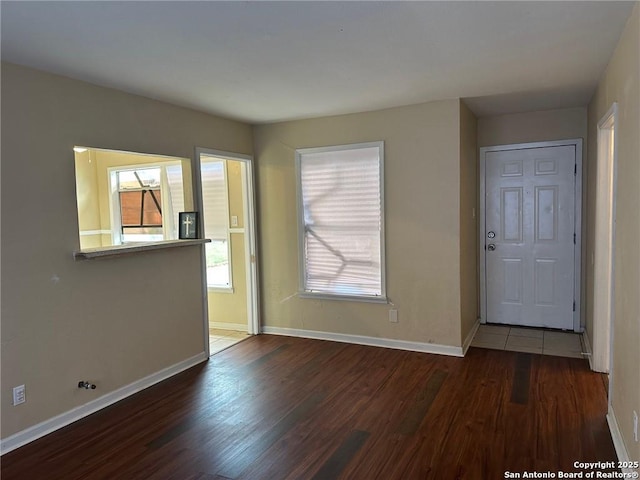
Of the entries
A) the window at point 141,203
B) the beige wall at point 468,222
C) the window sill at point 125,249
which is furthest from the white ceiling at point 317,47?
the window at point 141,203

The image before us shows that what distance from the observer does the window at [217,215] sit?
17.1 feet

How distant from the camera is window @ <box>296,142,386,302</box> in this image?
4.49 metres

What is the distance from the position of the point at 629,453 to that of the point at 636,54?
1976 mm

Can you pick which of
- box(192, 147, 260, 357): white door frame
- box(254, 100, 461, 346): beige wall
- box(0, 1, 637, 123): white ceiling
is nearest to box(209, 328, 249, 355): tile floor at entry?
box(192, 147, 260, 357): white door frame

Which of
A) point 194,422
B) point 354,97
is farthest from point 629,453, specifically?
point 354,97

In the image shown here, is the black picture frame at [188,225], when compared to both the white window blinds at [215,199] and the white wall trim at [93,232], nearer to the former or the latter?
the white window blinds at [215,199]

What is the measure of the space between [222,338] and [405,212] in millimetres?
2452

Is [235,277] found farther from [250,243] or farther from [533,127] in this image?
[533,127]

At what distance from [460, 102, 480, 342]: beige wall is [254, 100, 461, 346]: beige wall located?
139 millimetres

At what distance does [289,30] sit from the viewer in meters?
2.34

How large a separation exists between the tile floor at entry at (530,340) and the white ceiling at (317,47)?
2360 mm

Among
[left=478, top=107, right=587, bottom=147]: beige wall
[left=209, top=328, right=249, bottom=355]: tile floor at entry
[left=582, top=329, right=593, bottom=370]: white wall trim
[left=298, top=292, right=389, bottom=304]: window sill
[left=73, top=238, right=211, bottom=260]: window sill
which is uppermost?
[left=478, top=107, right=587, bottom=147]: beige wall

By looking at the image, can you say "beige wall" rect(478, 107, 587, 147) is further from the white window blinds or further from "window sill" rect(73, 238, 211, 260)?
"window sill" rect(73, 238, 211, 260)

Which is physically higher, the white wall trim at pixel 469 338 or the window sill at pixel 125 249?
the window sill at pixel 125 249
